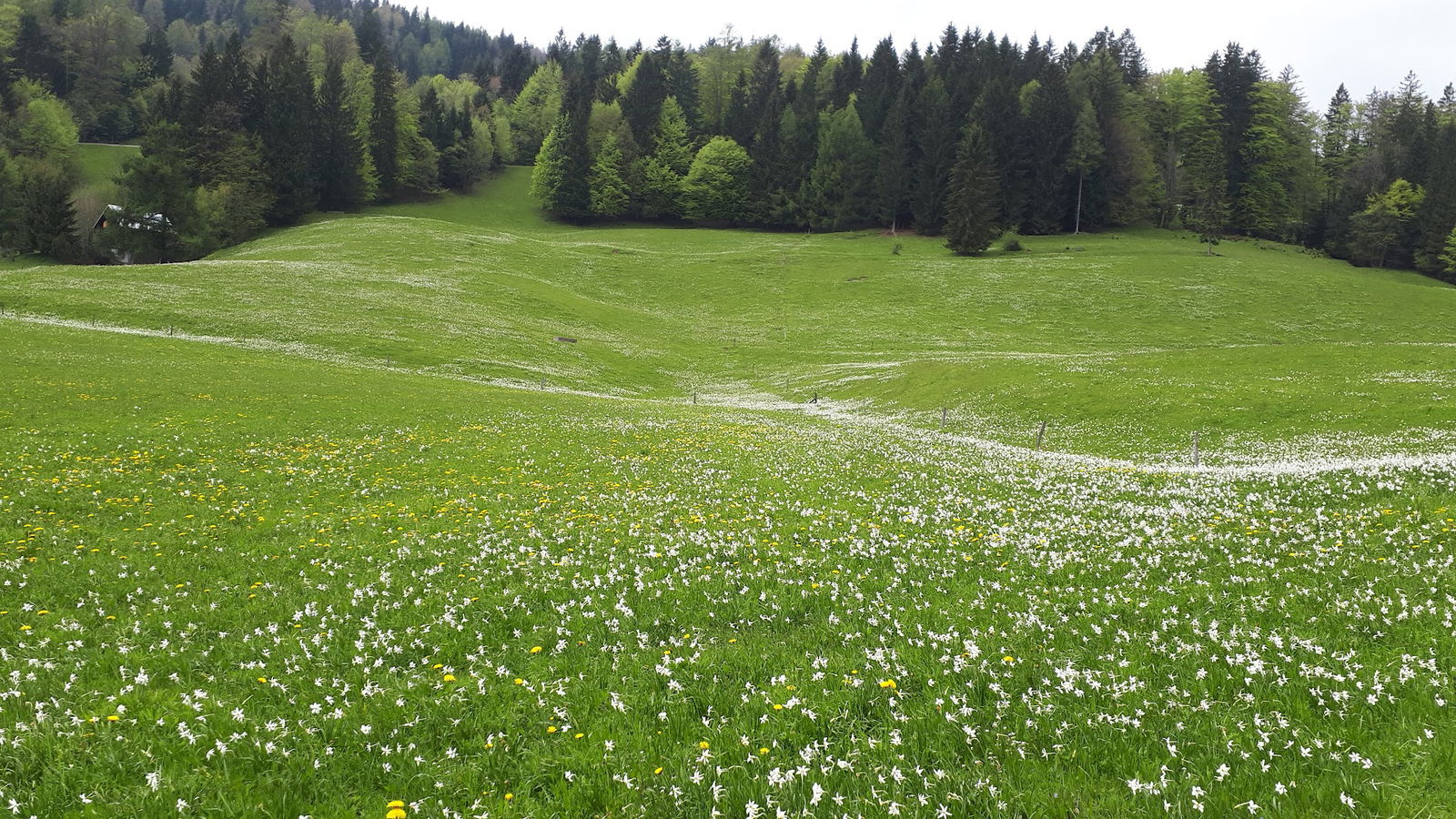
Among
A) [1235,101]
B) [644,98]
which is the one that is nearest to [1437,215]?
[1235,101]

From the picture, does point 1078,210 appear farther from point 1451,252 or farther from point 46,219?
point 46,219

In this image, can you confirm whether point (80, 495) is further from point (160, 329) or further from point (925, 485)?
point (160, 329)

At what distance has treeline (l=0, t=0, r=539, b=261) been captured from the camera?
90.8 metres

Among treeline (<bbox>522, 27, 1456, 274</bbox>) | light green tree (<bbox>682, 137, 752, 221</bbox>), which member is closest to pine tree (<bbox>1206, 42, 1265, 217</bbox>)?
treeline (<bbox>522, 27, 1456, 274</bbox>)

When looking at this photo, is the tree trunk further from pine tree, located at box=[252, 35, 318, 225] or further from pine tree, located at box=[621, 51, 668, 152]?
pine tree, located at box=[252, 35, 318, 225]

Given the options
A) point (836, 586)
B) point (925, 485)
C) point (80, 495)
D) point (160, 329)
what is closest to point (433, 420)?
point (80, 495)

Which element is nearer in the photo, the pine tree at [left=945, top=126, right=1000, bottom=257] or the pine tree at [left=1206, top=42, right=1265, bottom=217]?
the pine tree at [left=945, top=126, right=1000, bottom=257]

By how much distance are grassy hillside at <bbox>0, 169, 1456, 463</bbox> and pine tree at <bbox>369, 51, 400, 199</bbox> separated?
16.4 metres

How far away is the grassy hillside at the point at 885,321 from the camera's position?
3988 cm

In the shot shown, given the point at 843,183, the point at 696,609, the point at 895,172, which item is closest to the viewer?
the point at 696,609

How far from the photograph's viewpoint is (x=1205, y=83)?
144m

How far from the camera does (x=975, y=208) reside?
110000mm

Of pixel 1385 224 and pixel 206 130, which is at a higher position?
pixel 206 130

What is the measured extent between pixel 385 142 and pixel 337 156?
16.9m
